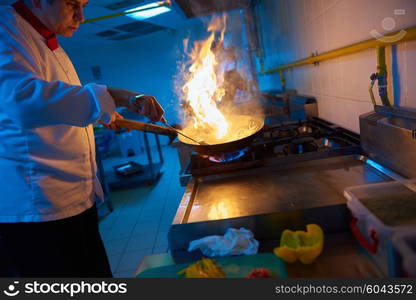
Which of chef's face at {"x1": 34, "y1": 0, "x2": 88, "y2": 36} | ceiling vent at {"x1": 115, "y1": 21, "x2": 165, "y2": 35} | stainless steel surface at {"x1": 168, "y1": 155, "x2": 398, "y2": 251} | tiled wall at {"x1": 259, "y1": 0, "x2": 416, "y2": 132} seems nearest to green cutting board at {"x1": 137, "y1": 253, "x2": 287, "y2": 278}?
stainless steel surface at {"x1": 168, "y1": 155, "x2": 398, "y2": 251}

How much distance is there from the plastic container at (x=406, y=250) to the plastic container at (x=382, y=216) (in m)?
0.01

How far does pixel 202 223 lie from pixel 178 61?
7.17 meters

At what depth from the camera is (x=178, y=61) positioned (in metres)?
7.58

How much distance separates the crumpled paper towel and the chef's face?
1.05 metres

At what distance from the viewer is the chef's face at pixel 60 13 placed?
1.16m

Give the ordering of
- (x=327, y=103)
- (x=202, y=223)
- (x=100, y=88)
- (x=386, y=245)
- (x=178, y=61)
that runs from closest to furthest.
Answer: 1. (x=386, y=245)
2. (x=202, y=223)
3. (x=100, y=88)
4. (x=327, y=103)
5. (x=178, y=61)

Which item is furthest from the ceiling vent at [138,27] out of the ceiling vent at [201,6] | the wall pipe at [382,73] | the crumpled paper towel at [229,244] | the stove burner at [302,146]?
the crumpled paper towel at [229,244]

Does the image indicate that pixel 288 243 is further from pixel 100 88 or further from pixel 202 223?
pixel 100 88

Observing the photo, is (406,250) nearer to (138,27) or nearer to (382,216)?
(382,216)

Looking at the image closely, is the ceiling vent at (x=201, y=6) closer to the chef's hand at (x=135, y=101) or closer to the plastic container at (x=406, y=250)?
the chef's hand at (x=135, y=101)

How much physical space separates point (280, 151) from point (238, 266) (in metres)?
1.04

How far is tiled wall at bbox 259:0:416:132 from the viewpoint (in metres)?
1.08

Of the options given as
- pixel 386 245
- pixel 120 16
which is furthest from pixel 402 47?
pixel 120 16

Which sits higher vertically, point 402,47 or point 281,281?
point 402,47
